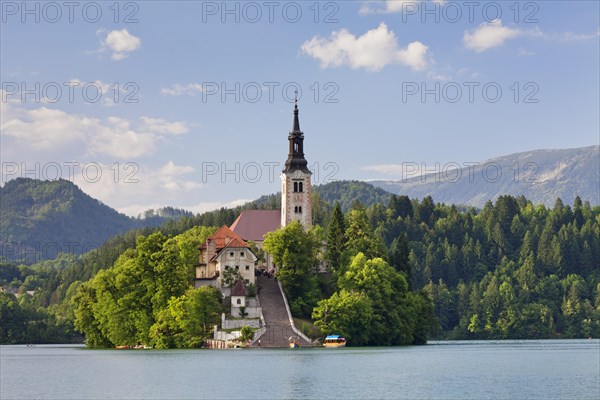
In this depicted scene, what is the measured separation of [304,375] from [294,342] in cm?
3911

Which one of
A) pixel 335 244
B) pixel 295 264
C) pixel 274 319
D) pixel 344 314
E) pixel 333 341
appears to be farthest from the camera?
pixel 335 244

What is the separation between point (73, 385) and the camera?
232ft

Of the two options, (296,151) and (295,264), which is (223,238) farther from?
(296,151)

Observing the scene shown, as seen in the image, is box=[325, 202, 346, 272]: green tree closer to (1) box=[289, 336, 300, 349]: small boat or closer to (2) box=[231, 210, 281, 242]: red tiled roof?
(2) box=[231, 210, 281, 242]: red tiled roof

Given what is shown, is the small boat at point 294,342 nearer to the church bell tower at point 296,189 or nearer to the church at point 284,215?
the church at point 284,215

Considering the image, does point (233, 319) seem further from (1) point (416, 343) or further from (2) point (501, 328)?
(2) point (501, 328)

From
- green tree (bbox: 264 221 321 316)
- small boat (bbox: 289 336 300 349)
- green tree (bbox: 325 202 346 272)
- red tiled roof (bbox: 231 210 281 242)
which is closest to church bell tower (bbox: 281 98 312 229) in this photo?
red tiled roof (bbox: 231 210 281 242)

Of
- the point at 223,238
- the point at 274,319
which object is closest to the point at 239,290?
the point at 274,319

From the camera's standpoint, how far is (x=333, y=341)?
115 m

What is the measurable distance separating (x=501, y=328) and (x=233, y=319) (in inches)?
2679

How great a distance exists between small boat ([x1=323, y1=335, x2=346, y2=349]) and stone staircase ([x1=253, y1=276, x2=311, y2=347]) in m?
1.94

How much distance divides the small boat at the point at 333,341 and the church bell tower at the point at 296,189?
1054 inches

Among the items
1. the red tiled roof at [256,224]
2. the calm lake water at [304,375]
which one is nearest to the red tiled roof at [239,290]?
the calm lake water at [304,375]

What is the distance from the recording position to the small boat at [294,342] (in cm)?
11419
